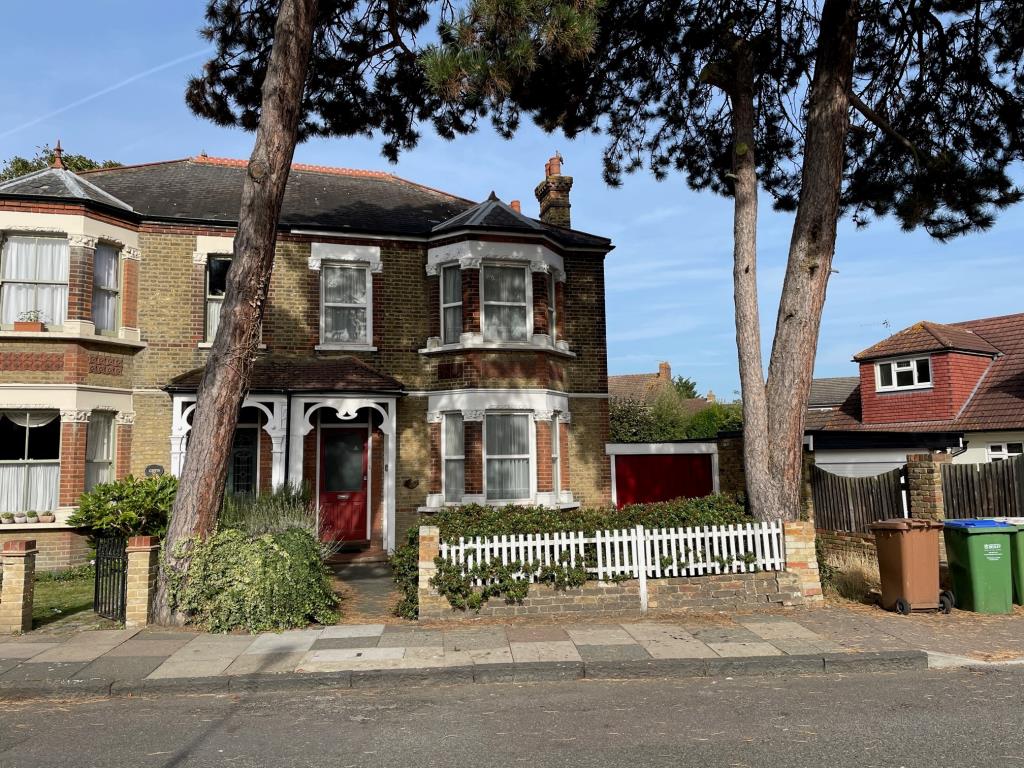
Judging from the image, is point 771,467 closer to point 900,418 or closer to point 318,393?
point 318,393

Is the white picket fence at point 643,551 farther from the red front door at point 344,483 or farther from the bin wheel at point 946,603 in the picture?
the red front door at point 344,483

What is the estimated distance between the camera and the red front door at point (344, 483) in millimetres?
14930

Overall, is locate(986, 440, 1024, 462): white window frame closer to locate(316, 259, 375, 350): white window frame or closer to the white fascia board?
the white fascia board

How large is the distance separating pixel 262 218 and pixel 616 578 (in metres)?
6.10

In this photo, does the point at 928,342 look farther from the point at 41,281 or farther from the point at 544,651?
the point at 41,281

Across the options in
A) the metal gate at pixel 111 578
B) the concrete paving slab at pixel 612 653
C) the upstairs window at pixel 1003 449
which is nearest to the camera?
the concrete paving slab at pixel 612 653

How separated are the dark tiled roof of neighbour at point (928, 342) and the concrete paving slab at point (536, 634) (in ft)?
64.0

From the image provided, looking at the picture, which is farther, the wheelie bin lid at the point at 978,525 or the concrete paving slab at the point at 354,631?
the wheelie bin lid at the point at 978,525

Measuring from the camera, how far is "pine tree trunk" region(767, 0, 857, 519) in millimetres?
10492

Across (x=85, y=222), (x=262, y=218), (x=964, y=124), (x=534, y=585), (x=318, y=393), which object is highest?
(x=964, y=124)

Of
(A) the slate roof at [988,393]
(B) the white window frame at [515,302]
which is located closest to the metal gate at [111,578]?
(B) the white window frame at [515,302]

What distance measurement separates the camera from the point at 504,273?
50.2 ft

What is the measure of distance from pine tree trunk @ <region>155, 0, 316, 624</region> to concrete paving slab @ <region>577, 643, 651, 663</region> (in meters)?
4.66

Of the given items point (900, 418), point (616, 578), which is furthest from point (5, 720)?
point (900, 418)
